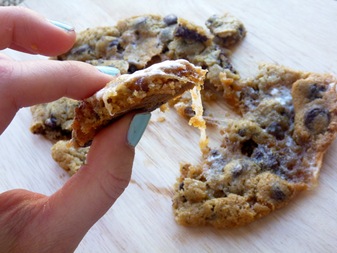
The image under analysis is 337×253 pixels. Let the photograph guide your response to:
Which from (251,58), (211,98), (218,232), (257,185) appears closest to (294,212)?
(257,185)

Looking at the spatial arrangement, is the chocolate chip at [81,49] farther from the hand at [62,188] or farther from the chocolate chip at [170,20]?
the hand at [62,188]

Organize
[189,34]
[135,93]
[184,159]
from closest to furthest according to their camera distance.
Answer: [135,93] < [184,159] < [189,34]

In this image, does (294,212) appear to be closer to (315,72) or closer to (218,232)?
(218,232)

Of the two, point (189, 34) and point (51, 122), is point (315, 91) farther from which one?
point (51, 122)

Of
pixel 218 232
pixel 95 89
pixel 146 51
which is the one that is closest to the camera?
pixel 95 89

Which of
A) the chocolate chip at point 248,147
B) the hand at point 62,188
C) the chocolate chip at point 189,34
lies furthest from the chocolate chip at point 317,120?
the hand at point 62,188

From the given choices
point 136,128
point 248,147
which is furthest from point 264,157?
point 136,128
